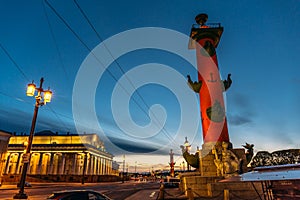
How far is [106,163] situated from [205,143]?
85821 mm

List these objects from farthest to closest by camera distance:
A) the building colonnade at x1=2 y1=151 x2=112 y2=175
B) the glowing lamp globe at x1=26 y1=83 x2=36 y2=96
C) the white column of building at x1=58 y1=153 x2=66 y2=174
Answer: the building colonnade at x1=2 y1=151 x2=112 y2=175 → the white column of building at x1=58 y1=153 x2=66 y2=174 → the glowing lamp globe at x1=26 y1=83 x2=36 y2=96

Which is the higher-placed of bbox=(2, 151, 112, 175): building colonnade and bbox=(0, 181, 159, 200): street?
bbox=(2, 151, 112, 175): building colonnade

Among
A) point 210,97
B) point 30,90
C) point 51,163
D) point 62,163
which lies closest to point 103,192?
point 30,90

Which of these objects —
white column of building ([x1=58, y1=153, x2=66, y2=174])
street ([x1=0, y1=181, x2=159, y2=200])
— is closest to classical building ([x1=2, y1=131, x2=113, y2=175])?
white column of building ([x1=58, y1=153, x2=66, y2=174])

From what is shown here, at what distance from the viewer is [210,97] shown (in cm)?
1845

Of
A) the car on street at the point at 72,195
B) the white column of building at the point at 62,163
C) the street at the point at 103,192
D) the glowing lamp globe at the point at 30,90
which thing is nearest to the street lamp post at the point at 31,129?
the glowing lamp globe at the point at 30,90

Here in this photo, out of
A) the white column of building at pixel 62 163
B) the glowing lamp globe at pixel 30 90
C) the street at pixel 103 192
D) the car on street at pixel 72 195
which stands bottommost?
the street at pixel 103 192

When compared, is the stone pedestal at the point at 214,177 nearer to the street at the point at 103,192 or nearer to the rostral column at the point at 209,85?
the rostral column at the point at 209,85

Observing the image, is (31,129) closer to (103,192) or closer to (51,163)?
(103,192)

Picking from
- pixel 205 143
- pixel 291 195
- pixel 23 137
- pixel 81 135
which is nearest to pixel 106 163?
pixel 81 135

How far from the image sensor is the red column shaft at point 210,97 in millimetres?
17469

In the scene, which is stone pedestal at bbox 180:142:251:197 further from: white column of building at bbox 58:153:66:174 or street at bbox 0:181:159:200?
white column of building at bbox 58:153:66:174

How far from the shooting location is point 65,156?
72.9 metres

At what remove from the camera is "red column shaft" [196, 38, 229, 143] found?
17.5m
